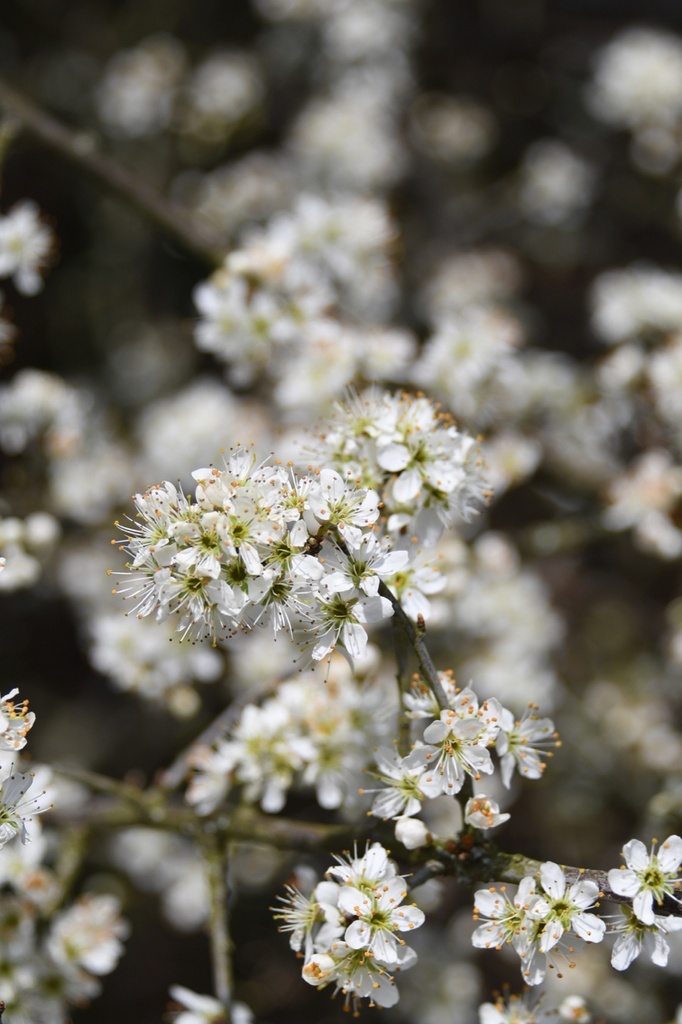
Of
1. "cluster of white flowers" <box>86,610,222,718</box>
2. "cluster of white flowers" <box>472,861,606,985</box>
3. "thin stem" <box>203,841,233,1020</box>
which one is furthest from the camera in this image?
"cluster of white flowers" <box>86,610,222,718</box>

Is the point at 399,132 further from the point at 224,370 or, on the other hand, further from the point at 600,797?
the point at 600,797

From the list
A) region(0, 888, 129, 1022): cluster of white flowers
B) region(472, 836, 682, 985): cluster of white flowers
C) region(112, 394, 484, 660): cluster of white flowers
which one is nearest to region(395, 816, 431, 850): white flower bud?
region(472, 836, 682, 985): cluster of white flowers

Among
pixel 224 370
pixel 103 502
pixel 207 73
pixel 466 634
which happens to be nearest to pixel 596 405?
pixel 466 634

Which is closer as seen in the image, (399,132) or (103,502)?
(103,502)

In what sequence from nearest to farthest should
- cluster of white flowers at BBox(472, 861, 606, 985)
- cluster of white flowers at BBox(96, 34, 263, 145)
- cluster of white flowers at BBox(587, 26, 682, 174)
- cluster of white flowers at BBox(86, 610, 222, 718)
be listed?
cluster of white flowers at BBox(472, 861, 606, 985) < cluster of white flowers at BBox(86, 610, 222, 718) < cluster of white flowers at BBox(587, 26, 682, 174) < cluster of white flowers at BBox(96, 34, 263, 145)

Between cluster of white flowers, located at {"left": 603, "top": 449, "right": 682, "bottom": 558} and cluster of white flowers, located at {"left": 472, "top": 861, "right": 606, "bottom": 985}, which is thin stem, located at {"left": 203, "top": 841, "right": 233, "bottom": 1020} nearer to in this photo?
cluster of white flowers, located at {"left": 472, "top": 861, "right": 606, "bottom": 985}
